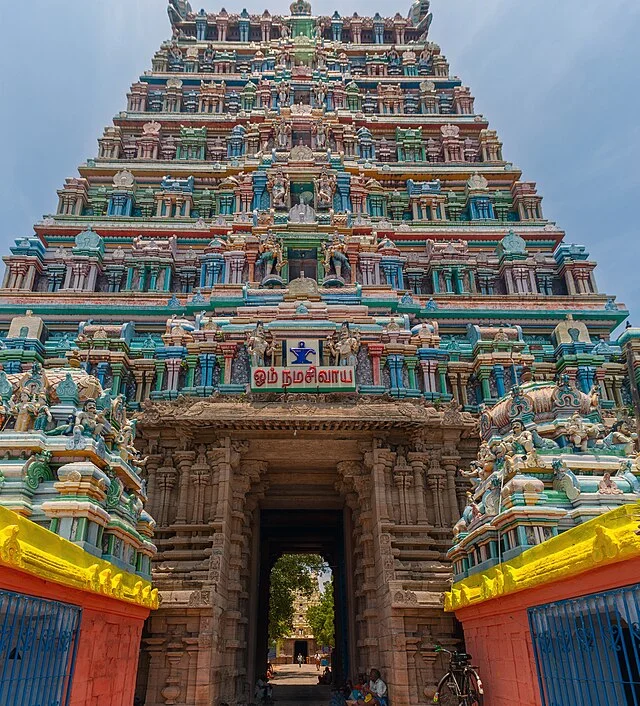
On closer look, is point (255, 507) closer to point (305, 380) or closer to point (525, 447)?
point (305, 380)

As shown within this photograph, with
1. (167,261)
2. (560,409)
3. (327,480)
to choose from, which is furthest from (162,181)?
(560,409)

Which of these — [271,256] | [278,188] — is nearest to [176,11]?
[278,188]

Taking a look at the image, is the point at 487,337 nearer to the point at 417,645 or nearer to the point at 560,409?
the point at 560,409

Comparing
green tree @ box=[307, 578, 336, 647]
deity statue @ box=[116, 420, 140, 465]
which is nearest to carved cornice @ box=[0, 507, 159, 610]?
deity statue @ box=[116, 420, 140, 465]

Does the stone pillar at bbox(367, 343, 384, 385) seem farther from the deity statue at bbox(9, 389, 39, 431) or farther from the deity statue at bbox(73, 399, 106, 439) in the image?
the deity statue at bbox(9, 389, 39, 431)

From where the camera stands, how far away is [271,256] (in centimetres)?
2328

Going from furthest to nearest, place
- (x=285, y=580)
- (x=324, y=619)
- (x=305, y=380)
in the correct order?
(x=324, y=619), (x=285, y=580), (x=305, y=380)

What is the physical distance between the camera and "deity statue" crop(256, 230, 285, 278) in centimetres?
2327

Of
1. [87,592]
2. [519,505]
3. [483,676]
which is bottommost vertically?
[483,676]

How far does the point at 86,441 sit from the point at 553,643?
316 inches

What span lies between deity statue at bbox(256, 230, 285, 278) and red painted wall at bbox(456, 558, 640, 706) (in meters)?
14.9

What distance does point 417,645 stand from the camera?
14586mm

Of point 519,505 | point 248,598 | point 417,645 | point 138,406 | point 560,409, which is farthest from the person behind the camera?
point 138,406

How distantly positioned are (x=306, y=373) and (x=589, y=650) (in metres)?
11.6
